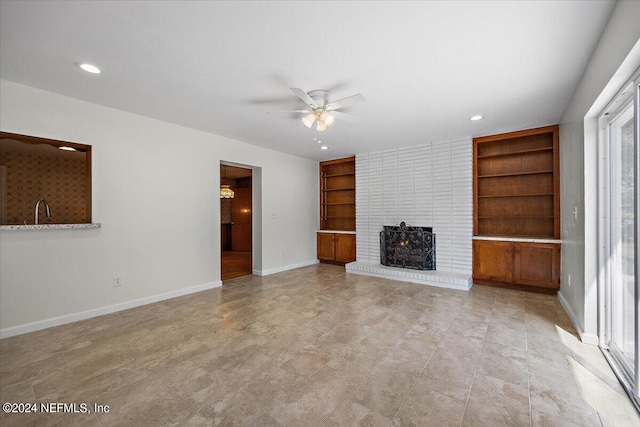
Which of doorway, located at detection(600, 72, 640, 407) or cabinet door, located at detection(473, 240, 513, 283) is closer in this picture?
doorway, located at detection(600, 72, 640, 407)

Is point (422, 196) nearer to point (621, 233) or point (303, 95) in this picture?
point (621, 233)

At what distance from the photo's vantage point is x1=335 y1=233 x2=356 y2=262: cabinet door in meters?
6.34

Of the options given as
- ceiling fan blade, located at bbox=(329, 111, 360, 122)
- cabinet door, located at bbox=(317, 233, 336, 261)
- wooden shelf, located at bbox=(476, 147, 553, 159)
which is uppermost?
ceiling fan blade, located at bbox=(329, 111, 360, 122)

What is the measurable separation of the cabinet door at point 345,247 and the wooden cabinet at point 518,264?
2490mm

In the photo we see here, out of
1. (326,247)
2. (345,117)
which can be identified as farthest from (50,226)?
(326,247)

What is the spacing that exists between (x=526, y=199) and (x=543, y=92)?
230 cm

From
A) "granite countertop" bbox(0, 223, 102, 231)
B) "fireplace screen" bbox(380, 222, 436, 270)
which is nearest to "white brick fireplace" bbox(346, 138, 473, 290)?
"fireplace screen" bbox(380, 222, 436, 270)

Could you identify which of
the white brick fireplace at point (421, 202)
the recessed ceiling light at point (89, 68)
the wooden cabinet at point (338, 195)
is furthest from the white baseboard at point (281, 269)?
the recessed ceiling light at point (89, 68)

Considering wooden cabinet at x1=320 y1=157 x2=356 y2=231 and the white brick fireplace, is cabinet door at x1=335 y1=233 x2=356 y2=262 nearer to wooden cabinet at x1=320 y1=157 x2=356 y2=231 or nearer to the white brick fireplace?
the white brick fireplace

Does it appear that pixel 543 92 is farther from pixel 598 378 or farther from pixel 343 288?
pixel 343 288

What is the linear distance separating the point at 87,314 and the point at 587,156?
5695 millimetres

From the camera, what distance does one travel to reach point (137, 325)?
3076 mm

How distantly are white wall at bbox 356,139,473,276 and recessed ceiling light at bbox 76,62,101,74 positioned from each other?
4.71m

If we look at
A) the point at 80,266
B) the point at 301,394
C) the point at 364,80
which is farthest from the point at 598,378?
the point at 80,266
